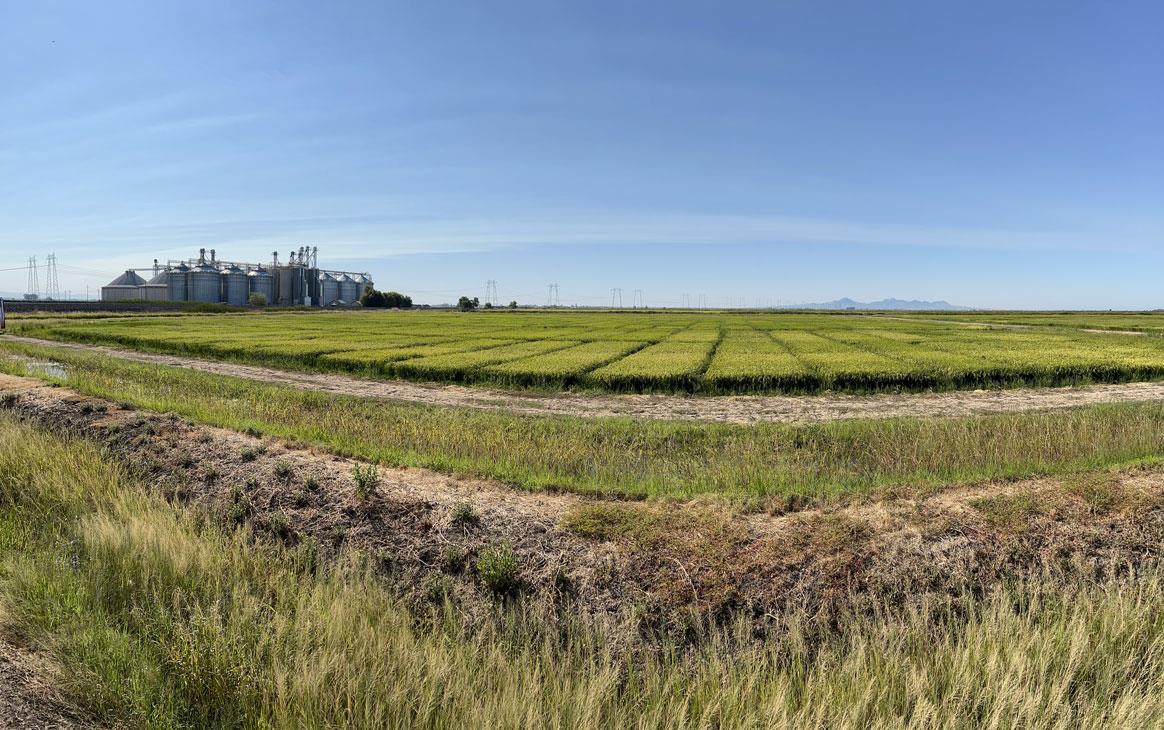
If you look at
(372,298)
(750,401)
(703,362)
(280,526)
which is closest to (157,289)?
(372,298)

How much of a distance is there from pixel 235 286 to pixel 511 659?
125771mm

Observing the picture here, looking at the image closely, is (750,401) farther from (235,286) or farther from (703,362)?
(235,286)

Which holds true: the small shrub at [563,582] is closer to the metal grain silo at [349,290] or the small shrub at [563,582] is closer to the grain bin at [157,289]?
the grain bin at [157,289]

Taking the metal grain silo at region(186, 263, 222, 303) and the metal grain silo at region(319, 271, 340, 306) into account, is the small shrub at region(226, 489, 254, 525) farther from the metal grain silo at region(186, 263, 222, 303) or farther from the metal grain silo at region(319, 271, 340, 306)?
the metal grain silo at region(319, 271, 340, 306)

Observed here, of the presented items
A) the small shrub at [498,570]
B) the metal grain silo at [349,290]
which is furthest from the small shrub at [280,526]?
the metal grain silo at [349,290]

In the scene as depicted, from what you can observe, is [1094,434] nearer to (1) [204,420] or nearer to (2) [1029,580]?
(2) [1029,580]

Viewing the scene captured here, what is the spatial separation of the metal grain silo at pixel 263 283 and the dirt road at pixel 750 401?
110 meters

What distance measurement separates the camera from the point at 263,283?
118062 millimetres

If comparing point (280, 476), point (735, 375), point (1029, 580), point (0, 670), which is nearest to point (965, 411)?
point (735, 375)

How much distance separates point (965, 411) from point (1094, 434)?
12.7 ft

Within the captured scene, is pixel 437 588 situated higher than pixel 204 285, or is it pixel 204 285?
pixel 204 285

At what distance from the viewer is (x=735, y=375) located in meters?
19.5

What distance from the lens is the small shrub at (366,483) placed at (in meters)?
7.80

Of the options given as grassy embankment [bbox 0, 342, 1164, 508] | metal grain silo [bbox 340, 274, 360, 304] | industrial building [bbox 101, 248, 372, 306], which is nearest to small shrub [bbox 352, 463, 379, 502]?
grassy embankment [bbox 0, 342, 1164, 508]
